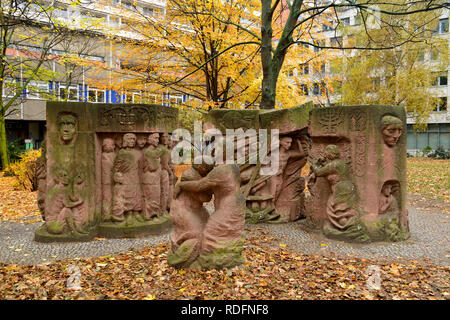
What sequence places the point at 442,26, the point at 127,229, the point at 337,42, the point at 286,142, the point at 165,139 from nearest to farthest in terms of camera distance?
1. the point at 127,229
2. the point at 165,139
3. the point at 286,142
4. the point at 337,42
5. the point at 442,26

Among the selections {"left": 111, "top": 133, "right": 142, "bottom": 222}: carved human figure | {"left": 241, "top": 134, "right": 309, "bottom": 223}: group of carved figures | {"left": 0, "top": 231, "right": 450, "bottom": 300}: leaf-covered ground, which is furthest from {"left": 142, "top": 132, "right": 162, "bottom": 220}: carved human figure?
{"left": 241, "top": 134, "right": 309, "bottom": 223}: group of carved figures

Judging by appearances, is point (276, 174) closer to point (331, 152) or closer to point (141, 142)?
point (331, 152)

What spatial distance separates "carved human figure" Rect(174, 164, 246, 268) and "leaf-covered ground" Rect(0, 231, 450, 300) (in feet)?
0.74

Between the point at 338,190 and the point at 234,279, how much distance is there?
118 inches

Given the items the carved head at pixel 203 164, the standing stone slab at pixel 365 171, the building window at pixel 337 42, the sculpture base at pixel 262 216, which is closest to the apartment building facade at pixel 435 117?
the building window at pixel 337 42

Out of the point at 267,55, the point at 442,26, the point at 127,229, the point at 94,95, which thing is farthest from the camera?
the point at 442,26

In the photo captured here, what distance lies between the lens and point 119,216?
22.0ft

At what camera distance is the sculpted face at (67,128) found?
20.4 feet

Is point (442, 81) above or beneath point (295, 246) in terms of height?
above

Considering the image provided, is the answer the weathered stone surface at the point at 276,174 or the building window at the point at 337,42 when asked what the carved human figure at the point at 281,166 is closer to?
the weathered stone surface at the point at 276,174

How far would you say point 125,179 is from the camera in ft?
22.0

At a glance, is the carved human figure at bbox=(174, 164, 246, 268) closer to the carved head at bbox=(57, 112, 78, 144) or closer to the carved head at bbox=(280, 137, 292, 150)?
the carved head at bbox=(57, 112, 78, 144)

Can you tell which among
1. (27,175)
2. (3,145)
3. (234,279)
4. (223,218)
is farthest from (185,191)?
(3,145)

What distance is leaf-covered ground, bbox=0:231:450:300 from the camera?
4.04m
